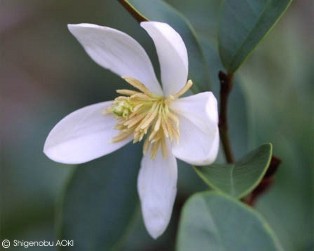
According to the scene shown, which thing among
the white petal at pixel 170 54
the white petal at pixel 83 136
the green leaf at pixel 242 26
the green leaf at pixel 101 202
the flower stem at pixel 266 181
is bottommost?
the green leaf at pixel 101 202

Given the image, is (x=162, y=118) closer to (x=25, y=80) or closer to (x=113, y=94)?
(x=113, y=94)

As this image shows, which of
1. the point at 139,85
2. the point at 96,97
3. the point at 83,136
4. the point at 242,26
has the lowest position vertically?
the point at 96,97

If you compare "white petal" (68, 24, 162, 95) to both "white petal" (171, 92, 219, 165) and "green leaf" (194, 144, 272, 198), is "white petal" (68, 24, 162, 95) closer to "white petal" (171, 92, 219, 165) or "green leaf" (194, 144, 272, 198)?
"white petal" (171, 92, 219, 165)

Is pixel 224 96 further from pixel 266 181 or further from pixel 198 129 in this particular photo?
pixel 266 181

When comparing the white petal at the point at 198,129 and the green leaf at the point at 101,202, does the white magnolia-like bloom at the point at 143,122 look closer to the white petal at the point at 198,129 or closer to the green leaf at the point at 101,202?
the white petal at the point at 198,129

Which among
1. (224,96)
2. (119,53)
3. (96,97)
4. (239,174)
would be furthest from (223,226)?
(96,97)

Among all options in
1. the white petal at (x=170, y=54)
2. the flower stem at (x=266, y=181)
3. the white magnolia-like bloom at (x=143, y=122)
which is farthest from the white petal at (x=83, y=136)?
the flower stem at (x=266, y=181)
